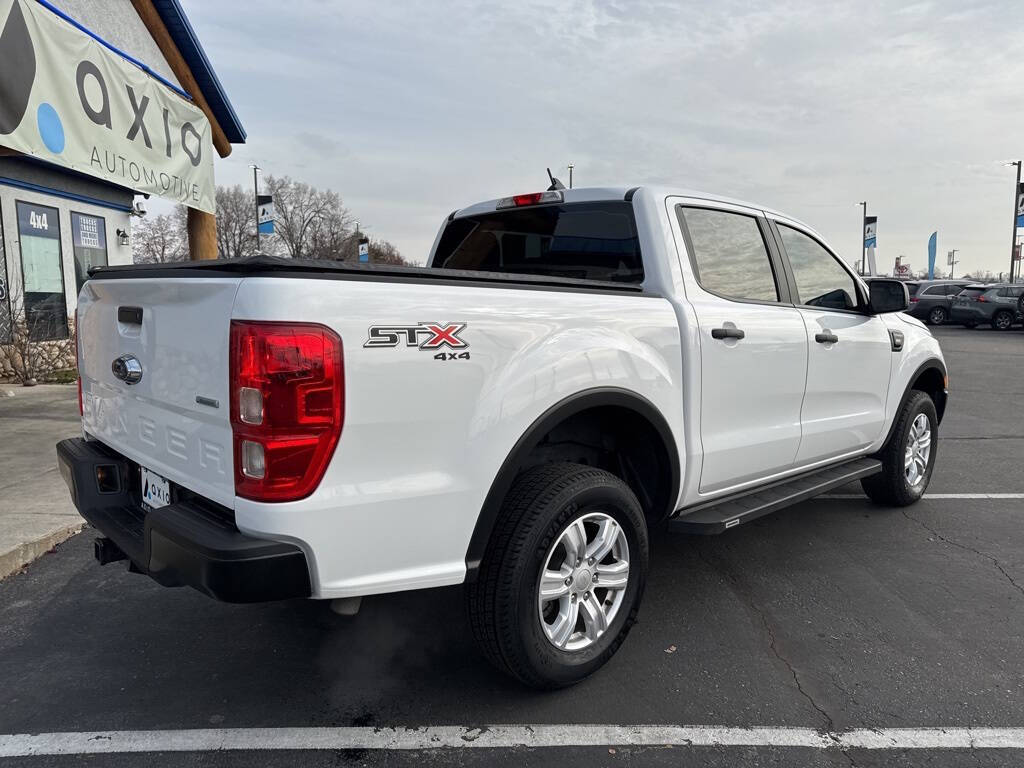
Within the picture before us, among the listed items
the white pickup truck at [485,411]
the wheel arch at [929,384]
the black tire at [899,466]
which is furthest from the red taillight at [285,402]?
the black tire at [899,466]

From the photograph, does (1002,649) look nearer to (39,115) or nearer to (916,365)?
(916,365)

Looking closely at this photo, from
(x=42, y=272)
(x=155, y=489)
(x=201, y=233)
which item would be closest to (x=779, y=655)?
(x=155, y=489)

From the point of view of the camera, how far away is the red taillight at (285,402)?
2.04 m

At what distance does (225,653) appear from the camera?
3086 millimetres

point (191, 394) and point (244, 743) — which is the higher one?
point (191, 394)

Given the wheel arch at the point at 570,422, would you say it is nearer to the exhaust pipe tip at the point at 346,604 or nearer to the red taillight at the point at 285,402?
the exhaust pipe tip at the point at 346,604

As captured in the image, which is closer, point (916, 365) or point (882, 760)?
point (882, 760)

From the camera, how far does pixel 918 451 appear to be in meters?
5.18

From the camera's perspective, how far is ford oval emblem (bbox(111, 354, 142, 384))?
2648 mm

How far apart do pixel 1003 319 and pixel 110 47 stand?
26.9 m

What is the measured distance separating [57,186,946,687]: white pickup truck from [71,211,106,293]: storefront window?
1060cm

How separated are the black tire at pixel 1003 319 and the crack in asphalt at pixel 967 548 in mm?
24400

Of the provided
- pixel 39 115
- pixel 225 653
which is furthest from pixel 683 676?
pixel 39 115

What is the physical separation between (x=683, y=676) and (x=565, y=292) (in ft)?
5.22
